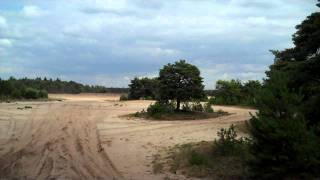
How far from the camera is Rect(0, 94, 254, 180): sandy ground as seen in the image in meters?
16.6

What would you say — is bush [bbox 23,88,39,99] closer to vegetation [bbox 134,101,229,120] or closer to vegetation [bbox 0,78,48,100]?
vegetation [bbox 0,78,48,100]

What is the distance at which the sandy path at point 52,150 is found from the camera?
53.9 feet

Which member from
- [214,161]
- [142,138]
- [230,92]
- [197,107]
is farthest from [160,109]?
[230,92]

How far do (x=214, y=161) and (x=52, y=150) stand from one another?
6.42 m

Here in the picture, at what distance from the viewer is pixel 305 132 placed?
13594 millimetres

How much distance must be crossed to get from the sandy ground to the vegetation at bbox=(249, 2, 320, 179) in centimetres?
256

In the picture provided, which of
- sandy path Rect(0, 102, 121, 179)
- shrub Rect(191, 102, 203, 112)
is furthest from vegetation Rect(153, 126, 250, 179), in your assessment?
shrub Rect(191, 102, 203, 112)

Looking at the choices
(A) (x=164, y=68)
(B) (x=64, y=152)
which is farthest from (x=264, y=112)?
(A) (x=164, y=68)

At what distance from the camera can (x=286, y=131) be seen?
1367 cm

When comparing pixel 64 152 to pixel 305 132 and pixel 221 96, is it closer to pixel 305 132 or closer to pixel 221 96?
pixel 305 132

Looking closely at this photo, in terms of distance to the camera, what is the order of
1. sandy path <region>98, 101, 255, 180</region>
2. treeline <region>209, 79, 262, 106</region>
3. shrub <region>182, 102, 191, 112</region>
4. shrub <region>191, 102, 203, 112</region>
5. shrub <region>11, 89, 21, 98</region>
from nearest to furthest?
sandy path <region>98, 101, 255, 180</region> → shrub <region>182, 102, 191, 112</region> → shrub <region>191, 102, 203, 112</region> → treeline <region>209, 79, 262, 106</region> → shrub <region>11, 89, 21, 98</region>

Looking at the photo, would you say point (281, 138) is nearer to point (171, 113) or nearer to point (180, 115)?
point (180, 115)

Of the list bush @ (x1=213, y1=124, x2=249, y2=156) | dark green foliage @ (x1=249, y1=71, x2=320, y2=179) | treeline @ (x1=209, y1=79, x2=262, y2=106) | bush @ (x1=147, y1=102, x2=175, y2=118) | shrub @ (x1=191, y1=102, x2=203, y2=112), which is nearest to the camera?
dark green foliage @ (x1=249, y1=71, x2=320, y2=179)

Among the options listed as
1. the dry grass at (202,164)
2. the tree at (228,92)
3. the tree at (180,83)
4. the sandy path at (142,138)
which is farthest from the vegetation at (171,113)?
the tree at (228,92)
